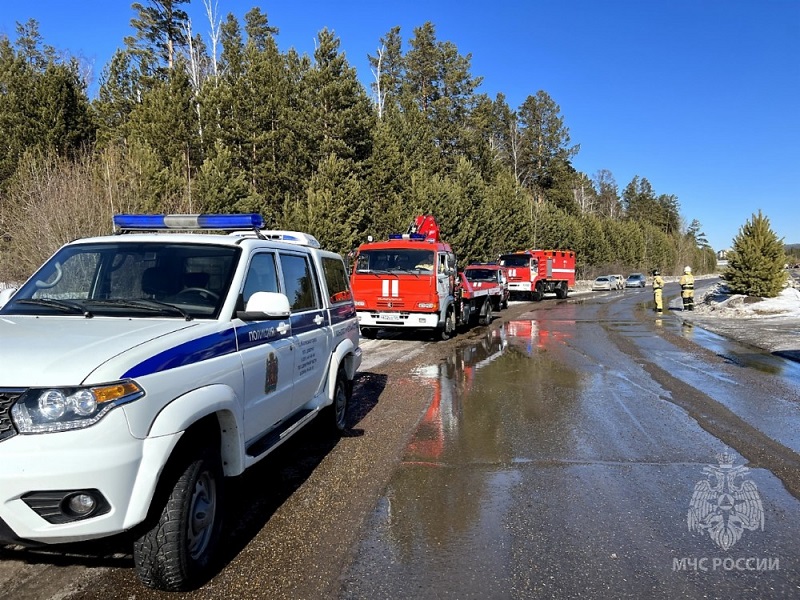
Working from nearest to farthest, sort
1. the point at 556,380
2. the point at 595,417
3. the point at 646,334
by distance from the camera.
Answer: the point at 595,417 → the point at 556,380 → the point at 646,334

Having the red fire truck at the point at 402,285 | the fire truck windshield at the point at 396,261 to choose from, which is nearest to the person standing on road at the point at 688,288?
the red fire truck at the point at 402,285

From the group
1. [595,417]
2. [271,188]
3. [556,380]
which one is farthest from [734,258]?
[271,188]

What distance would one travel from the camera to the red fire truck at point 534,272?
32500 millimetres

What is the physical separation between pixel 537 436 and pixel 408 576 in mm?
3225

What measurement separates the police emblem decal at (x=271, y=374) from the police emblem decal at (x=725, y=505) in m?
3.15

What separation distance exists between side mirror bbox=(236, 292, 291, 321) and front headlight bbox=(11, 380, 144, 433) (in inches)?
47.4

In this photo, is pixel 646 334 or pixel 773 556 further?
pixel 646 334

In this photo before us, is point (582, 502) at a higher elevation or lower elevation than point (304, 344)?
lower

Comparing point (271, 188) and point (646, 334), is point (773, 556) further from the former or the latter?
point (271, 188)

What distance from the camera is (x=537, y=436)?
20.6 ft

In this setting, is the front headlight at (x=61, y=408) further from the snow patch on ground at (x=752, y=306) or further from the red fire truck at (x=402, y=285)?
the snow patch on ground at (x=752, y=306)

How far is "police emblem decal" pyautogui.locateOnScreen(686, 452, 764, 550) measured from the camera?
4.02 metres

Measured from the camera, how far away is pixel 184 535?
10.1 ft

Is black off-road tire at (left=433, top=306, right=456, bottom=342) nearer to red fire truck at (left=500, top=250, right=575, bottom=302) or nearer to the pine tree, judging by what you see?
the pine tree
